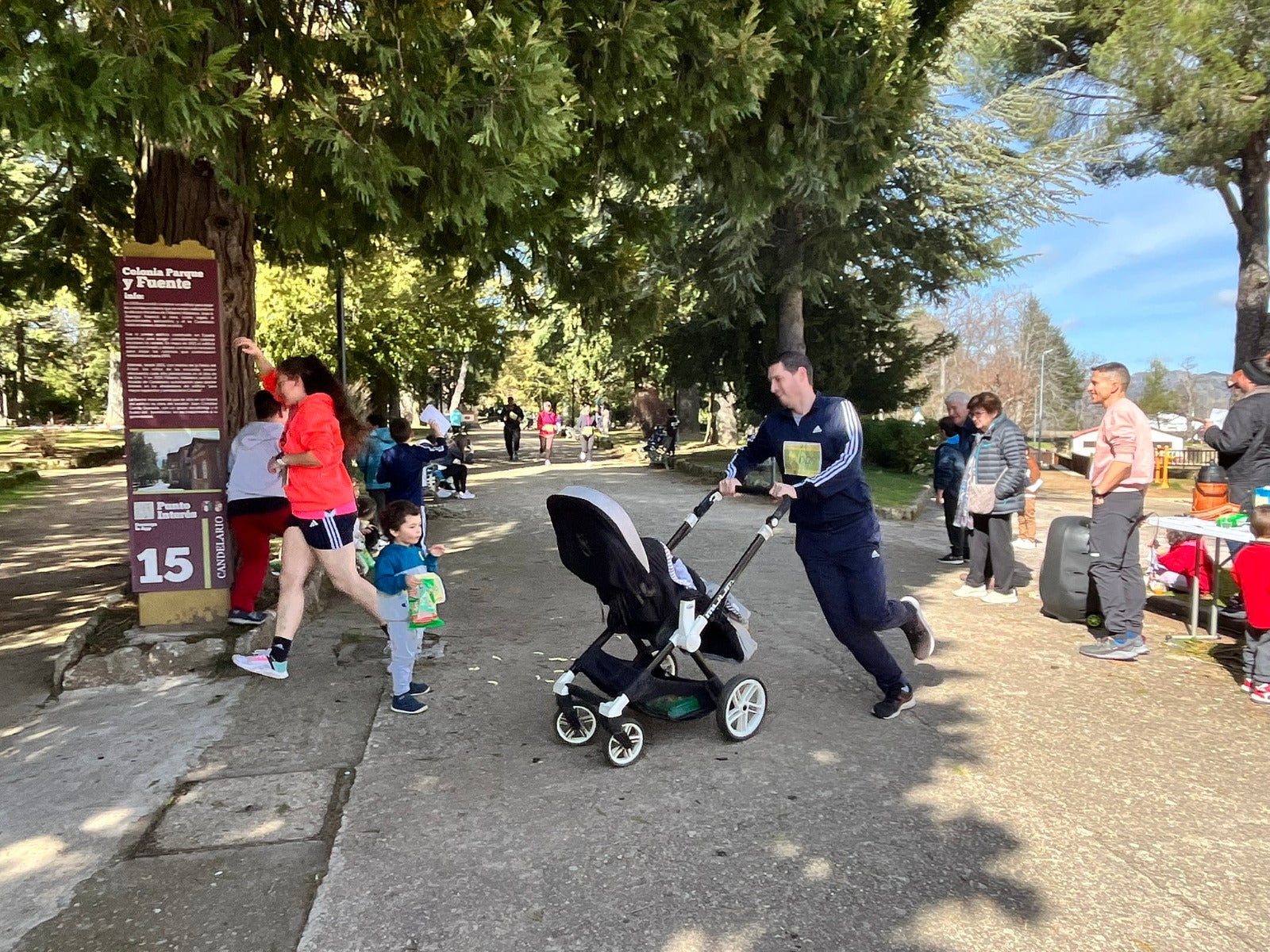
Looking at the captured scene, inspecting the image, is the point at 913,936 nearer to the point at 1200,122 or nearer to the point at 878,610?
the point at 878,610

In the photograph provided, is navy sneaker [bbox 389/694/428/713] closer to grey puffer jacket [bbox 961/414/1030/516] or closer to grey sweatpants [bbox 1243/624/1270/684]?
grey sweatpants [bbox 1243/624/1270/684]

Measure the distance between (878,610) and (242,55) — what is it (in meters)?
5.41

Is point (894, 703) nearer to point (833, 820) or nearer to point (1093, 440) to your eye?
point (833, 820)

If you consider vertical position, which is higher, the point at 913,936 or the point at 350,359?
the point at 350,359

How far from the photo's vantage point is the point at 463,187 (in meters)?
5.38

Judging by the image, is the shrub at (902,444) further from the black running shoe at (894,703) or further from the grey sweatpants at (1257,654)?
the black running shoe at (894,703)

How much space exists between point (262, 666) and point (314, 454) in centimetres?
135

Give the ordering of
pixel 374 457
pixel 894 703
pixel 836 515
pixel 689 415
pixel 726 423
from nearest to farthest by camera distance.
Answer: pixel 836 515 < pixel 894 703 < pixel 374 457 < pixel 726 423 < pixel 689 415

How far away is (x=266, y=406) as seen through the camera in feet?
20.3

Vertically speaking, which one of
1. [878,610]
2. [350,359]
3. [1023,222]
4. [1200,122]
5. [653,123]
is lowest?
[878,610]

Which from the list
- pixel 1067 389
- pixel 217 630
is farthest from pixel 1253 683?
pixel 1067 389

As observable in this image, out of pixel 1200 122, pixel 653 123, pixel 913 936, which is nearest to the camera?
pixel 913 936

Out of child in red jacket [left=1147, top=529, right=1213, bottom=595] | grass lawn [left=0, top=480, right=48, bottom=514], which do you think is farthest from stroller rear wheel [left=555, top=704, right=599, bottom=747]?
grass lawn [left=0, top=480, right=48, bottom=514]

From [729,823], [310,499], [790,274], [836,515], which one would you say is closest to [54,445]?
[790,274]
